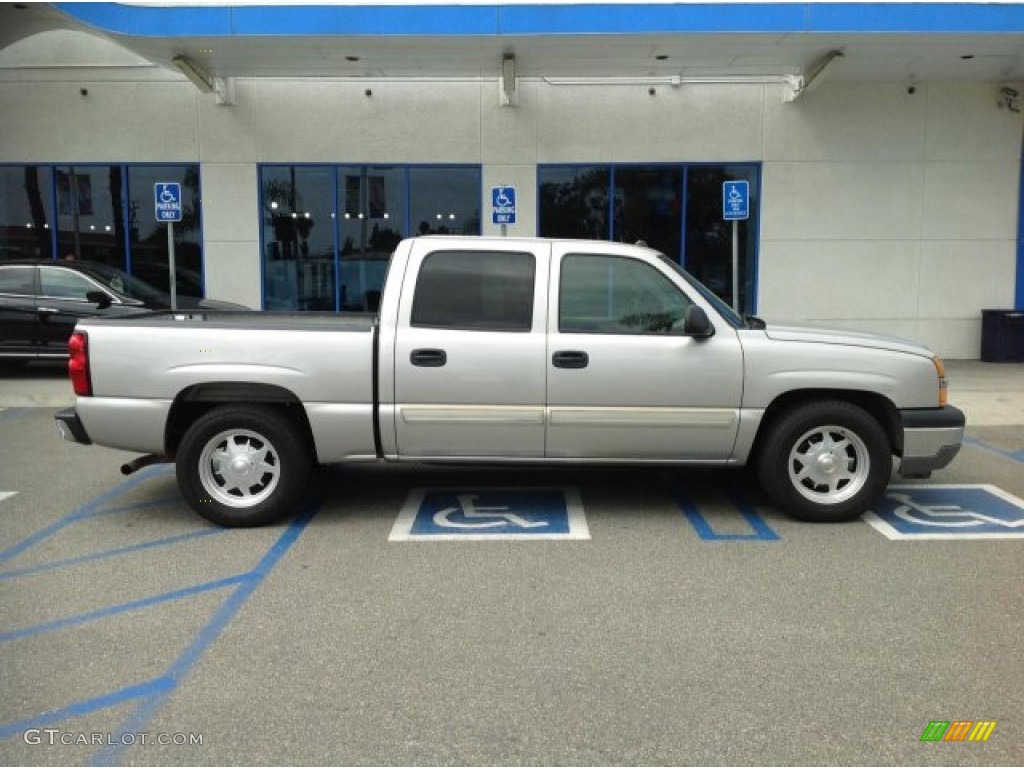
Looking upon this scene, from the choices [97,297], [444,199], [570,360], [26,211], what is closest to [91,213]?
[26,211]

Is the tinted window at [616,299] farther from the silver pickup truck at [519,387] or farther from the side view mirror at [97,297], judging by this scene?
the side view mirror at [97,297]

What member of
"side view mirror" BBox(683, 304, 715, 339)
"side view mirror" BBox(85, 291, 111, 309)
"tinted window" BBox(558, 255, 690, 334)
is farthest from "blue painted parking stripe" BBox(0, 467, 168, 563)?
"side view mirror" BBox(85, 291, 111, 309)

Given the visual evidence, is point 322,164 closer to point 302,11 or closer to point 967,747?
point 302,11

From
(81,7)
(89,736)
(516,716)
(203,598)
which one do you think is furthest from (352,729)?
(81,7)

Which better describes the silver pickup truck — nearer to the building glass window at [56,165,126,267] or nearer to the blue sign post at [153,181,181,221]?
the blue sign post at [153,181,181,221]

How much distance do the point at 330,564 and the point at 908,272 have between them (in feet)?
46.5

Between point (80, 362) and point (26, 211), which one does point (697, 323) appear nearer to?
→ point (80, 362)

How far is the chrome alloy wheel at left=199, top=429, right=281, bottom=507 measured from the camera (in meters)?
5.64

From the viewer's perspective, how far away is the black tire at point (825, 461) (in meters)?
5.57

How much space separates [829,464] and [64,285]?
37.5ft

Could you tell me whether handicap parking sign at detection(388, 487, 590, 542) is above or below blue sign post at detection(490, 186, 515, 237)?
below

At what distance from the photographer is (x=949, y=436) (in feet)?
18.4

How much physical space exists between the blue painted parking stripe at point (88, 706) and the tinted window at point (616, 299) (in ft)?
10.3

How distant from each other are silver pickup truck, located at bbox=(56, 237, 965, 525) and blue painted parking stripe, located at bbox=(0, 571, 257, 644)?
1.00 m
